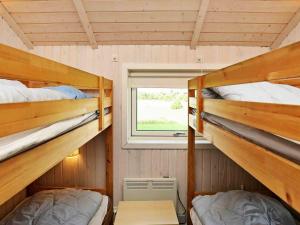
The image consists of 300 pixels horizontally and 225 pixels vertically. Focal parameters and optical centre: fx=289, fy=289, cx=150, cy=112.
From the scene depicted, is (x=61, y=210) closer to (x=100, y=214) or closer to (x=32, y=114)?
(x=100, y=214)

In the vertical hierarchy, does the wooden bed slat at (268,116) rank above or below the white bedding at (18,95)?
below

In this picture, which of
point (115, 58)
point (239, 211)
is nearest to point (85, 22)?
point (115, 58)

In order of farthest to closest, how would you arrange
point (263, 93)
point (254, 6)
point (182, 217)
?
point (182, 217), point (254, 6), point (263, 93)

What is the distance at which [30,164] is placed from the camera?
0.88m

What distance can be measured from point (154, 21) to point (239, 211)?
160 cm

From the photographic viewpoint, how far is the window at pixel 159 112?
299cm

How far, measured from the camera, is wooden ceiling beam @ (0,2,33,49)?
89.1 inches

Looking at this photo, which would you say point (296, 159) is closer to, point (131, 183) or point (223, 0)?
point (223, 0)

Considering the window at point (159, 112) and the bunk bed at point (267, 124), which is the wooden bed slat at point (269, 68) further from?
the window at point (159, 112)

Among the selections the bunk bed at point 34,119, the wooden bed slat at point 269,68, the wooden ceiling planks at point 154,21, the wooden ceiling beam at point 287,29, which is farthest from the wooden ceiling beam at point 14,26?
the wooden ceiling beam at point 287,29

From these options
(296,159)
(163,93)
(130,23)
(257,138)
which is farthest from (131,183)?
(296,159)

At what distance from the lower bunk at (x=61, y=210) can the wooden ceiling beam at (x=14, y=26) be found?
1353 mm

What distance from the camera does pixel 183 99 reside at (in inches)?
118

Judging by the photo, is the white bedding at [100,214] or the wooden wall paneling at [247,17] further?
the wooden wall paneling at [247,17]
